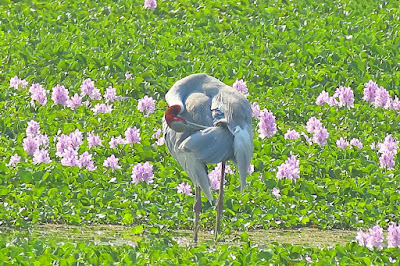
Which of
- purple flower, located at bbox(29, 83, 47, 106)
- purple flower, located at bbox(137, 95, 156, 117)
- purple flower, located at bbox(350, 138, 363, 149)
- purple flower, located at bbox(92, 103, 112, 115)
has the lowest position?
purple flower, located at bbox(350, 138, 363, 149)

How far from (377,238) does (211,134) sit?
1347mm

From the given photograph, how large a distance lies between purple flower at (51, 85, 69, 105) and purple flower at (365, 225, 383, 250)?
174 inches

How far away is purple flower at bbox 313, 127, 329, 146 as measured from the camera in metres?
9.43

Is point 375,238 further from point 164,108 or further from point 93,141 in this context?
point 164,108

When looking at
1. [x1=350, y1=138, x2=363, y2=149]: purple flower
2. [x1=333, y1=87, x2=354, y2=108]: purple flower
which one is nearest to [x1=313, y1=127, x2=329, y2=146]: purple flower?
[x1=350, y1=138, x2=363, y2=149]: purple flower

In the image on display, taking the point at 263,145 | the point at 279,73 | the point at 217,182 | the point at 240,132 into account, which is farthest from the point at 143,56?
the point at 240,132

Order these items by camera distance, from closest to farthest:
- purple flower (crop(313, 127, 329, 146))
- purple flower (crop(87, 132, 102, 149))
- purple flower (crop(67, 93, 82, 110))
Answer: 1. purple flower (crop(87, 132, 102, 149))
2. purple flower (crop(313, 127, 329, 146))
3. purple flower (crop(67, 93, 82, 110))

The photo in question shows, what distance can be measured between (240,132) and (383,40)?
5654 mm

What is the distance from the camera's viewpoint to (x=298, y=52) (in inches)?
468

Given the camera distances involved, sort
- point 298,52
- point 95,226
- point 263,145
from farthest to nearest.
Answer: point 298,52 → point 263,145 → point 95,226

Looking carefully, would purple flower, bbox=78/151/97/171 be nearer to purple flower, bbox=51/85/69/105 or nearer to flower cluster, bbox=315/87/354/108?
purple flower, bbox=51/85/69/105

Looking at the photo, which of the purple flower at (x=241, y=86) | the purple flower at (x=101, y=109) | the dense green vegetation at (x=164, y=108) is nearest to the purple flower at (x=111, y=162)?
the dense green vegetation at (x=164, y=108)

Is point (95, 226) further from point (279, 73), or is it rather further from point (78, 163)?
point (279, 73)

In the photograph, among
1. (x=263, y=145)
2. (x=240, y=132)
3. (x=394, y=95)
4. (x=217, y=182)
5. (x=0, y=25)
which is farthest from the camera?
(x=0, y=25)
